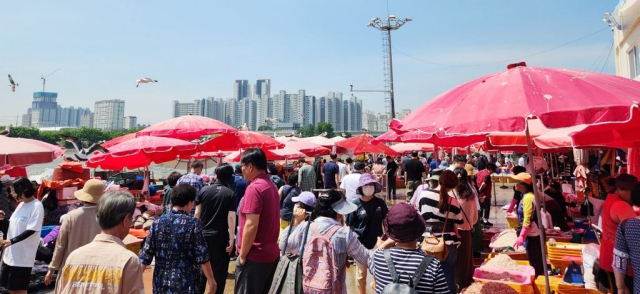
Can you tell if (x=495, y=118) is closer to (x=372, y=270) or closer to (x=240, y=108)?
(x=372, y=270)

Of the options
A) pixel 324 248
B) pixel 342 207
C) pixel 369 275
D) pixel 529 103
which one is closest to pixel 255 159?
pixel 342 207

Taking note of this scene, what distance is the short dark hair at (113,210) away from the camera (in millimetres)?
2184

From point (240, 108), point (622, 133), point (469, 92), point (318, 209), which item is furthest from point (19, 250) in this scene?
point (240, 108)

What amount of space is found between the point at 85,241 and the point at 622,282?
15.1 feet

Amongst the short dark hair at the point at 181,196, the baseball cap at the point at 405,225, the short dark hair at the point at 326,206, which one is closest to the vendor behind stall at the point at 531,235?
the short dark hair at the point at 326,206

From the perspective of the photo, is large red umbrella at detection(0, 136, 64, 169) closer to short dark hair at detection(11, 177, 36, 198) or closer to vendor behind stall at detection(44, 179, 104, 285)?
short dark hair at detection(11, 177, 36, 198)

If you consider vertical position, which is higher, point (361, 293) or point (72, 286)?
point (72, 286)

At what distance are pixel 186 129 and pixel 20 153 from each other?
379 cm

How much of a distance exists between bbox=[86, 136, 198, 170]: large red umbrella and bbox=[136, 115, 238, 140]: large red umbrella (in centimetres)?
33

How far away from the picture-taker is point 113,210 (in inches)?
87.0

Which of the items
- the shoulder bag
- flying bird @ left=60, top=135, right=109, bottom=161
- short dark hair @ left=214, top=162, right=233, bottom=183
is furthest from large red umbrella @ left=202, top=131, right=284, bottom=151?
the shoulder bag

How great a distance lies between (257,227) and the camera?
324 cm

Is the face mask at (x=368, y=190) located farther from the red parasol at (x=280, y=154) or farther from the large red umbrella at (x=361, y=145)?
the large red umbrella at (x=361, y=145)

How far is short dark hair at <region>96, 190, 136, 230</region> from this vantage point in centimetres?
218
